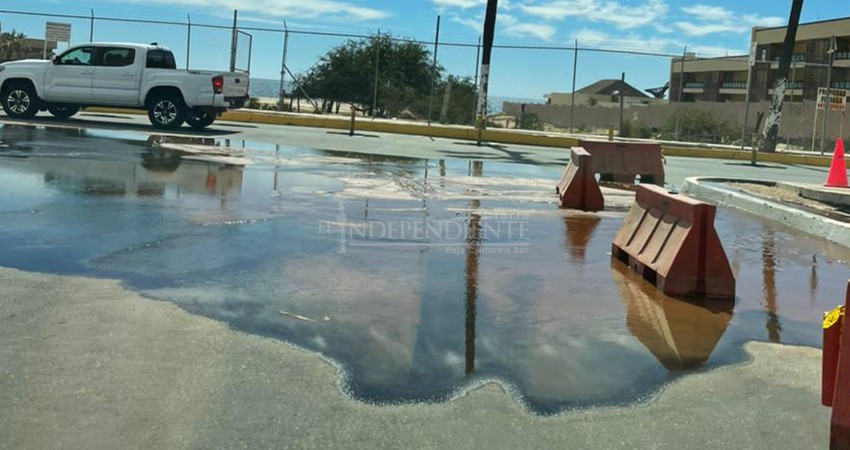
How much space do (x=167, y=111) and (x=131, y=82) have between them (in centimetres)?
105

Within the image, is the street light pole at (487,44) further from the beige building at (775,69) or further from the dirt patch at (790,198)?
the beige building at (775,69)

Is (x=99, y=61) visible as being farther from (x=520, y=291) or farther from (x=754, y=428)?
(x=754, y=428)

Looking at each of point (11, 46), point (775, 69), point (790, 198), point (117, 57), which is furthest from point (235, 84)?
point (775, 69)

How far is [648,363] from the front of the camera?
4930 millimetres

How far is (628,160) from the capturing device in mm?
Result: 15719

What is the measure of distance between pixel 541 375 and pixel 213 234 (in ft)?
14.3

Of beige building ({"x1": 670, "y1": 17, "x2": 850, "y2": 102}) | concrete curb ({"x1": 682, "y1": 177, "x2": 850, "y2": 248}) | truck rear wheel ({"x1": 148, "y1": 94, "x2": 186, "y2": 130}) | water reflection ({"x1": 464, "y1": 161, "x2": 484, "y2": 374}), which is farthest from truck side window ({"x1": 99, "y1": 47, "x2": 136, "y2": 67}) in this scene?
beige building ({"x1": 670, "y1": 17, "x2": 850, "y2": 102})

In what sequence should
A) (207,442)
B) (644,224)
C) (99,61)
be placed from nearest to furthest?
(207,442)
(644,224)
(99,61)

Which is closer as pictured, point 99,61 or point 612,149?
point 612,149

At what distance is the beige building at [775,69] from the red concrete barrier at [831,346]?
178 ft

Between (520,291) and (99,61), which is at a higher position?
(99,61)

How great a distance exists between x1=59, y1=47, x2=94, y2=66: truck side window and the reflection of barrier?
65.1 feet

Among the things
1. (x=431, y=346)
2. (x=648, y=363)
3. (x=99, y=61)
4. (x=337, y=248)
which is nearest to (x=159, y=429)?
(x=431, y=346)

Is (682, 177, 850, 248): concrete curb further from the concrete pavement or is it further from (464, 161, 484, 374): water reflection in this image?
the concrete pavement
